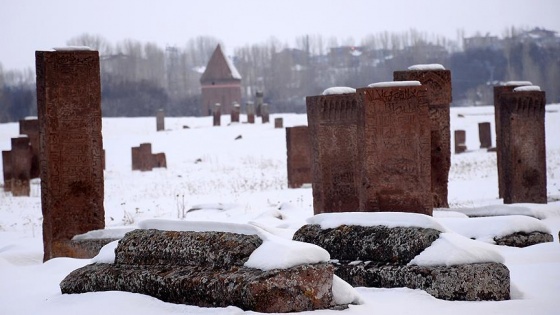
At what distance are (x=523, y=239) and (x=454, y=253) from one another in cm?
287

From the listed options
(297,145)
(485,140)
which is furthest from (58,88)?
(485,140)

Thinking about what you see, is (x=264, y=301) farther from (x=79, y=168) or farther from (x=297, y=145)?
(x=297, y=145)

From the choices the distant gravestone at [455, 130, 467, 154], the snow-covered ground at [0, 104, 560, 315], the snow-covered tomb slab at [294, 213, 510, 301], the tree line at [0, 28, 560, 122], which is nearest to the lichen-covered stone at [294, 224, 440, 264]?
the snow-covered tomb slab at [294, 213, 510, 301]

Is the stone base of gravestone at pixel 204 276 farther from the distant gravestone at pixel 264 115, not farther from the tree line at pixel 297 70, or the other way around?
the tree line at pixel 297 70

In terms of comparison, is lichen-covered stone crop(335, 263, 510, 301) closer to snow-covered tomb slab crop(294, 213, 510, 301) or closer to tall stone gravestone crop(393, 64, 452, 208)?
snow-covered tomb slab crop(294, 213, 510, 301)

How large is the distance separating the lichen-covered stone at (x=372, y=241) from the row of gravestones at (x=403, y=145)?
261 cm

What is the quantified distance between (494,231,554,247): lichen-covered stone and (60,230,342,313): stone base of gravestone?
11.8ft

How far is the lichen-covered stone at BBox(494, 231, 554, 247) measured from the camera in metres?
9.50

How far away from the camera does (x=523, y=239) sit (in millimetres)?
9609

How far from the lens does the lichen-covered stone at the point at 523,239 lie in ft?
31.2

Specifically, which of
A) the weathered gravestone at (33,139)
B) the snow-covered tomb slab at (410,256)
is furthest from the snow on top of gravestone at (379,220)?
the weathered gravestone at (33,139)

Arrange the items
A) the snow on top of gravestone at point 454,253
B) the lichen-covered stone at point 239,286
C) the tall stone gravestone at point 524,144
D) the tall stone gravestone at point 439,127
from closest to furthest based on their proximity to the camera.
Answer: the lichen-covered stone at point 239,286 → the snow on top of gravestone at point 454,253 → the tall stone gravestone at point 439,127 → the tall stone gravestone at point 524,144

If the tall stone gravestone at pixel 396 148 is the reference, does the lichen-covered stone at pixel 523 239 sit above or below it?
below

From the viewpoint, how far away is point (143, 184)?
2397cm
